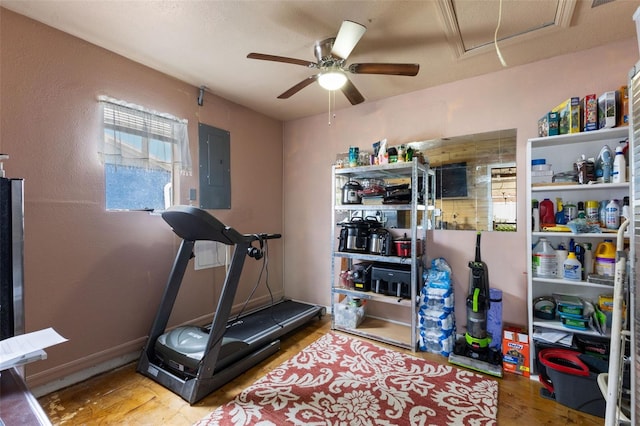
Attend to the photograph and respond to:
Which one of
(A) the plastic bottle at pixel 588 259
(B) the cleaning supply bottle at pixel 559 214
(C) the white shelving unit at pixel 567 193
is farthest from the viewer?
(B) the cleaning supply bottle at pixel 559 214

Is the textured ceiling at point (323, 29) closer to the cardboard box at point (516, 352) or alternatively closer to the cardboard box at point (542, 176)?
the cardboard box at point (542, 176)

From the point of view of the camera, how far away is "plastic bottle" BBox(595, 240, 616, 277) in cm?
190

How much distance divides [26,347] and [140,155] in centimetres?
203

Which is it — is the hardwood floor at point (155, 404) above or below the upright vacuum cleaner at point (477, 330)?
below

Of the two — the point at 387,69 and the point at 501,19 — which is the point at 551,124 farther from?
the point at 387,69

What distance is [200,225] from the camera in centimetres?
192

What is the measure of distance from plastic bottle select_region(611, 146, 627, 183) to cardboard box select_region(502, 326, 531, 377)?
4.18 feet

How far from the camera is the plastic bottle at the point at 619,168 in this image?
1838 millimetres

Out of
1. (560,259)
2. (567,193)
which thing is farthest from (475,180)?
(560,259)

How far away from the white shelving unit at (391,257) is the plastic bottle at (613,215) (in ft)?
4.22

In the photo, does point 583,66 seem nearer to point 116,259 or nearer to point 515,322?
point 515,322

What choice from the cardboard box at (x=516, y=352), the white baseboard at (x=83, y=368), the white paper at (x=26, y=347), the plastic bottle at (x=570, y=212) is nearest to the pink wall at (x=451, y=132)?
the plastic bottle at (x=570, y=212)

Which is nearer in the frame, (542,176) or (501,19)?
(501,19)

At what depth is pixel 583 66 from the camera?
2213mm
